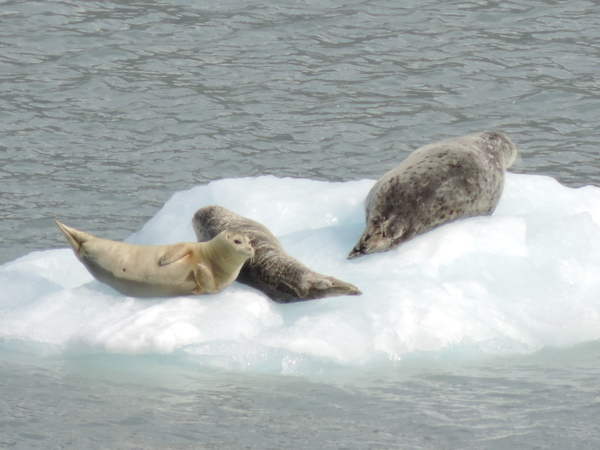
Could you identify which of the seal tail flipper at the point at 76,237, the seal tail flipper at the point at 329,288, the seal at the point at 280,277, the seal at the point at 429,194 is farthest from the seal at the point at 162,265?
the seal at the point at 429,194

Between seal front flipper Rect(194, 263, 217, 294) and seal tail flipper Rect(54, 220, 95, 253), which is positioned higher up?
seal tail flipper Rect(54, 220, 95, 253)

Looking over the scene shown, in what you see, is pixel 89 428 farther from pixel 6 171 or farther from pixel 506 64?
pixel 506 64

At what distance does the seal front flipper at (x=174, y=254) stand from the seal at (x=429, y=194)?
1008mm

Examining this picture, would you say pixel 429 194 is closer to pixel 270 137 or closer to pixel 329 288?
pixel 329 288

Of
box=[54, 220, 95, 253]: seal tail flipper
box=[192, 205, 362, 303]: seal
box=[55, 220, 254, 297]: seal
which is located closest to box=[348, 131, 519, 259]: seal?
box=[192, 205, 362, 303]: seal

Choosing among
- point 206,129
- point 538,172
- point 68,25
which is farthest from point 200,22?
point 538,172

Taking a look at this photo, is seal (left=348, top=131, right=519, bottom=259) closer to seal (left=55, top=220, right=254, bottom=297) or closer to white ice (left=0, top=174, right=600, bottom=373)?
white ice (left=0, top=174, right=600, bottom=373)

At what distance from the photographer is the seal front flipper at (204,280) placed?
4.91 m

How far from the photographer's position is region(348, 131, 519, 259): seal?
5.67 metres

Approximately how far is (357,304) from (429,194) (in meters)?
1.14

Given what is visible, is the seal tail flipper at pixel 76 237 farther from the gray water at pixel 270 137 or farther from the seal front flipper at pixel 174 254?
the gray water at pixel 270 137

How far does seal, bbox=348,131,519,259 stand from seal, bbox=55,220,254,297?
2.91 ft

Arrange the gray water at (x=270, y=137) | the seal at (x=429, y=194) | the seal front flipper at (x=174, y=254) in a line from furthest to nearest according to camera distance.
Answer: the seal at (x=429, y=194)
the seal front flipper at (x=174, y=254)
the gray water at (x=270, y=137)

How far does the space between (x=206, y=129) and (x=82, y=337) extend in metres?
5.45
